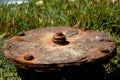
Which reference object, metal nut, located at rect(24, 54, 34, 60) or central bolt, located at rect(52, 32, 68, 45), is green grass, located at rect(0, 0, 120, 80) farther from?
metal nut, located at rect(24, 54, 34, 60)

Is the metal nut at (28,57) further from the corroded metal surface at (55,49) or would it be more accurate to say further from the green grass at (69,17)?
the green grass at (69,17)

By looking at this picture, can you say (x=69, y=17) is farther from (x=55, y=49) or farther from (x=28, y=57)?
(x=28, y=57)

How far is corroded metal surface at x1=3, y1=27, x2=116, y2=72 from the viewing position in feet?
9.43

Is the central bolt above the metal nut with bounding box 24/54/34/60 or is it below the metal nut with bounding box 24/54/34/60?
above

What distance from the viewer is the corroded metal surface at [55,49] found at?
9.43 ft

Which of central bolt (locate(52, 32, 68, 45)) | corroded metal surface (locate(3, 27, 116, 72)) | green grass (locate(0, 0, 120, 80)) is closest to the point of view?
corroded metal surface (locate(3, 27, 116, 72))

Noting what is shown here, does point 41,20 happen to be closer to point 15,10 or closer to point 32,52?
point 15,10

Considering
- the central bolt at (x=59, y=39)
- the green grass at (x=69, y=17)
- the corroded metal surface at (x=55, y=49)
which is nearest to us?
Answer: the corroded metal surface at (x=55, y=49)

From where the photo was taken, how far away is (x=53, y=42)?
3.30 m

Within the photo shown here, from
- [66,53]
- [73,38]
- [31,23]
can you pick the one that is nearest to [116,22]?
[31,23]

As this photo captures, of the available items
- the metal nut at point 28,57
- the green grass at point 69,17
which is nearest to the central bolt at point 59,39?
the metal nut at point 28,57

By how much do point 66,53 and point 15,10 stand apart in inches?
127

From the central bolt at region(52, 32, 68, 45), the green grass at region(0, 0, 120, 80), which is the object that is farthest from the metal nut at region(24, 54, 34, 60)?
the green grass at region(0, 0, 120, 80)

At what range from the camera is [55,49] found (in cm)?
315
